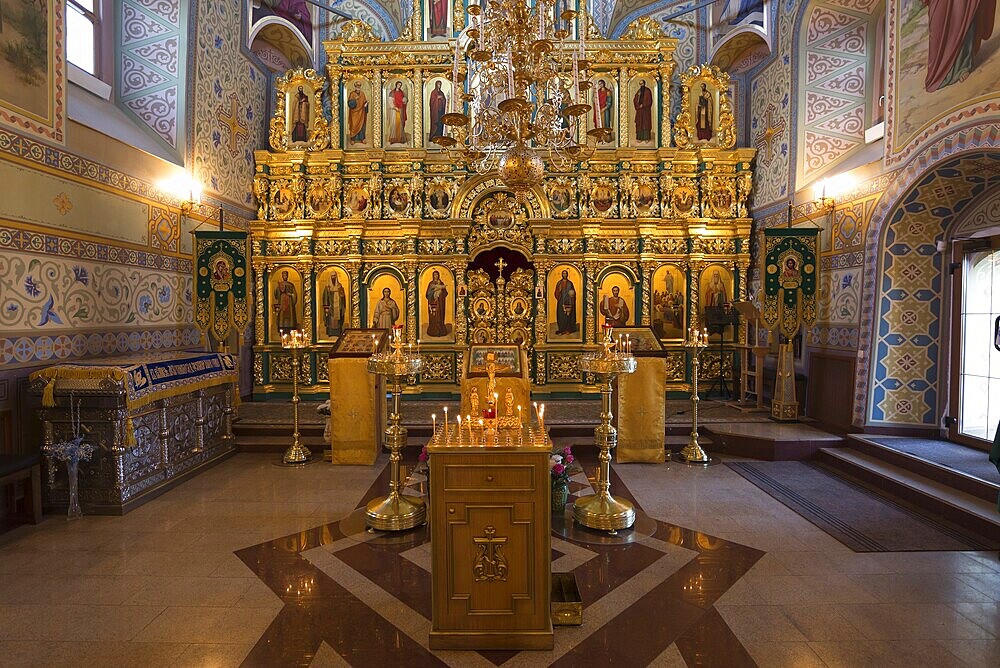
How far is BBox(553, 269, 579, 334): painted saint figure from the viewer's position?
1025 cm

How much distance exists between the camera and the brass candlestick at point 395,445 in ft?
14.6

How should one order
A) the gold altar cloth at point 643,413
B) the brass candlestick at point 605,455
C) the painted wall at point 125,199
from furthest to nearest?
the gold altar cloth at point 643,413 → the painted wall at point 125,199 → the brass candlestick at point 605,455

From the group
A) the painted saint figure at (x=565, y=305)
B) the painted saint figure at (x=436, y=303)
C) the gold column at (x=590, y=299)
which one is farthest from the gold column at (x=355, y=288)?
the gold column at (x=590, y=299)

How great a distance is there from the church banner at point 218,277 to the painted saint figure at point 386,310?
2.76 meters

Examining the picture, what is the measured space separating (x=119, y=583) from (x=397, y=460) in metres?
2.15

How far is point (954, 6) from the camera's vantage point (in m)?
5.61

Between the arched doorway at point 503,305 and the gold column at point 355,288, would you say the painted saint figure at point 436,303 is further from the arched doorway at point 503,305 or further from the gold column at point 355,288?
the gold column at point 355,288

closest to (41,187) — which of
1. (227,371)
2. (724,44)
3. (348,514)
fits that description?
(227,371)

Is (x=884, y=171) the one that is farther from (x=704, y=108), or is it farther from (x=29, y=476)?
(x=29, y=476)

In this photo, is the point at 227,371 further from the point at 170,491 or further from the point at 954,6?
the point at 954,6

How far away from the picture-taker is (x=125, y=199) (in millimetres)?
6664

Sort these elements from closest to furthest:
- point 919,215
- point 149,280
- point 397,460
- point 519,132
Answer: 1. point 397,460
2. point 519,132
3. point 919,215
4. point 149,280

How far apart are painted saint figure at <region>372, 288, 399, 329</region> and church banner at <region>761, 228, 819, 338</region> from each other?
6.52 m

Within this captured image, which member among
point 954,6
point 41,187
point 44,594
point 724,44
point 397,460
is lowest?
point 44,594
